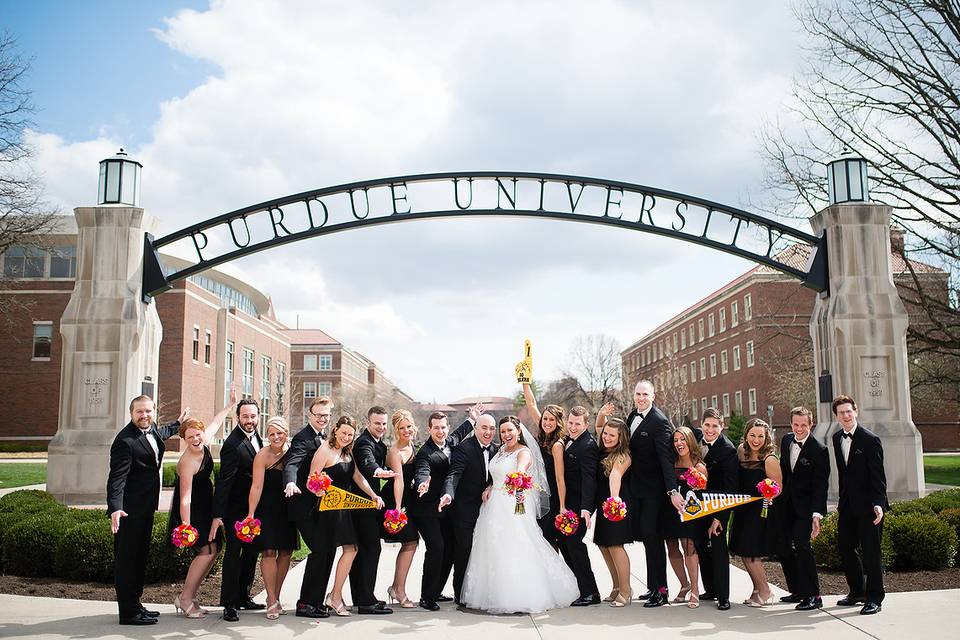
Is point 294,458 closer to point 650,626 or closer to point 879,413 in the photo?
point 650,626

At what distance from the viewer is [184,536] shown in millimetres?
7000

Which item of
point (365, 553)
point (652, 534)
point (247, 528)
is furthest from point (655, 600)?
point (247, 528)

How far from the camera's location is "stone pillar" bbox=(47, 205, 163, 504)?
12.9 m

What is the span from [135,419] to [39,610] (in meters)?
1.97

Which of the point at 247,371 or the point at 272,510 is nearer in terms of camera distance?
the point at 272,510

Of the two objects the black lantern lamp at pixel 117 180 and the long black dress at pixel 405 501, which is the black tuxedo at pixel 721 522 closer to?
the long black dress at pixel 405 501

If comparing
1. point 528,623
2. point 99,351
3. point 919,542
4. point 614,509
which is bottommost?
point 528,623

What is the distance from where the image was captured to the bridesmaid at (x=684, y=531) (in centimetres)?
768

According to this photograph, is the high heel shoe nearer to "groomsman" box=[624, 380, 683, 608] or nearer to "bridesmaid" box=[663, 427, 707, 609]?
"groomsman" box=[624, 380, 683, 608]

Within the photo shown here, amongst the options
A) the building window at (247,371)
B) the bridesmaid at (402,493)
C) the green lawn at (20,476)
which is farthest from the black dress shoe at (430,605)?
the building window at (247,371)

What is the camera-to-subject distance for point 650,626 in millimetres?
6758

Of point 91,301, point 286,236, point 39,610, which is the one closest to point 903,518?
point 39,610

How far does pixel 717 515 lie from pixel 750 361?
5121cm

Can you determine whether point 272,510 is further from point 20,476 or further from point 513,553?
point 20,476
